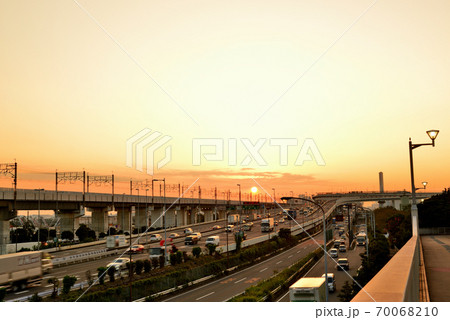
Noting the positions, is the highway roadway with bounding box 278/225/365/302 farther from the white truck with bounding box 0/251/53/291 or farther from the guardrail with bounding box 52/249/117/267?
the guardrail with bounding box 52/249/117/267

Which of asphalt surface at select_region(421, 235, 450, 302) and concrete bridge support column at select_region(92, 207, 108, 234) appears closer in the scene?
asphalt surface at select_region(421, 235, 450, 302)

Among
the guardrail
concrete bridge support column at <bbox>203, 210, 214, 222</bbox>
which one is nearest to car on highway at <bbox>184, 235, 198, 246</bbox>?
the guardrail

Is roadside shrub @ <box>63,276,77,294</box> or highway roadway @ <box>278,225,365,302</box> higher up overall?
roadside shrub @ <box>63,276,77,294</box>

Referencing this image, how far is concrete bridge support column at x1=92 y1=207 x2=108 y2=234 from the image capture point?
328 feet

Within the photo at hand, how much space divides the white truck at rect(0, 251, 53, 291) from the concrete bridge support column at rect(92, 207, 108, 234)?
5955 cm

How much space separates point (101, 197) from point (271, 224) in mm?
44431

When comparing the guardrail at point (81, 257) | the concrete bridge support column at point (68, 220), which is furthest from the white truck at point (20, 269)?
the concrete bridge support column at point (68, 220)

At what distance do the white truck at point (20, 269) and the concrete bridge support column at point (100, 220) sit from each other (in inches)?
2345

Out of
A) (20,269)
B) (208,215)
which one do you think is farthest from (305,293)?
(208,215)

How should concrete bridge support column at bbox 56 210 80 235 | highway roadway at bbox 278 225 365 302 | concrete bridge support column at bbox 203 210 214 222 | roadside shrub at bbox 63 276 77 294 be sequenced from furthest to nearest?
concrete bridge support column at bbox 203 210 214 222
concrete bridge support column at bbox 56 210 80 235
highway roadway at bbox 278 225 365 302
roadside shrub at bbox 63 276 77 294

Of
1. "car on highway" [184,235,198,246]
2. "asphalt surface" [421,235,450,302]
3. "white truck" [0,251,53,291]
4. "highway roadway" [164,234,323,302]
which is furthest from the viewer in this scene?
"car on highway" [184,235,198,246]
